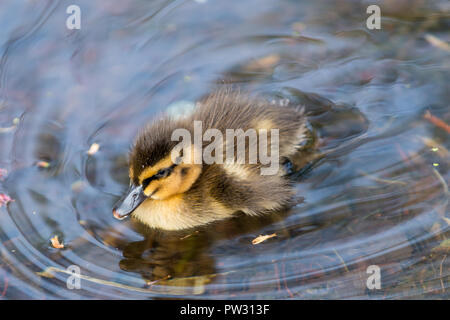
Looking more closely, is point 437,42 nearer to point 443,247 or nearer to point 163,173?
point 443,247

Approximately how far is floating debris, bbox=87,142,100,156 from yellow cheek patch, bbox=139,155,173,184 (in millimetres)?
501

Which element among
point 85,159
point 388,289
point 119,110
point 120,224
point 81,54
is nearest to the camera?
point 388,289

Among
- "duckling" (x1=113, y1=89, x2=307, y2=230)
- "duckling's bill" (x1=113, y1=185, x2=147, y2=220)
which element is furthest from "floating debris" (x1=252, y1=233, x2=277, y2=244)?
"duckling's bill" (x1=113, y1=185, x2=147, y2=220)

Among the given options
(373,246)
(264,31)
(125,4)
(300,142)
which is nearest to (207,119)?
(300,142)

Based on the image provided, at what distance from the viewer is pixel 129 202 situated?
2.56m

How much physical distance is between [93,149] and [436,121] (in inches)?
67.8

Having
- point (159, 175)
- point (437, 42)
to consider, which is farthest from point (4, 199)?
point (437, 42)

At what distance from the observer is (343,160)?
2939mm

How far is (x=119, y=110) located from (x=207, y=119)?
0.65 metres

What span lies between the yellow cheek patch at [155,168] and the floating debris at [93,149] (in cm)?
50

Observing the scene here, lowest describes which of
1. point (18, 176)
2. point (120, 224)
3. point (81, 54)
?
point (120, 224)

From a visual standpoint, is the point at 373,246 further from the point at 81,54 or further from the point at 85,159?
the point at 81,54

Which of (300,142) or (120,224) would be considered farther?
(300,142)

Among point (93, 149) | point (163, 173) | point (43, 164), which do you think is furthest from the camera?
point (93, 149)
